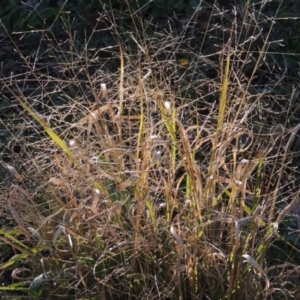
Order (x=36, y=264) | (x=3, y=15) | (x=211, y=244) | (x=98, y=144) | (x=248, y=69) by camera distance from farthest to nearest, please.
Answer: (x=3, y=15)
(x=248, y=69)
(x=98, y=144)
(x=36, y=264)
(x=211, y=244)

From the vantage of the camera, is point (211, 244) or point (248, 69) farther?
point (248, 69)

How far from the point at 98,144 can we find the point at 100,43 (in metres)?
1.58

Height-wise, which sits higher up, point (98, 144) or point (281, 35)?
point (98, 144)

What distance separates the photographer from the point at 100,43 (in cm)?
461

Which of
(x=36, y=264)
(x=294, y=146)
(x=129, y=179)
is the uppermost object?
(x=129, y=179)

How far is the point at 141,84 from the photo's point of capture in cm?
276

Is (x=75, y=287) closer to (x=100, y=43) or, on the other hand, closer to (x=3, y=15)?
(x=100, y=43)

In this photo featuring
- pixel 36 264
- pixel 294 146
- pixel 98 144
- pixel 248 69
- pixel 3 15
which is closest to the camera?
pixel 36 264

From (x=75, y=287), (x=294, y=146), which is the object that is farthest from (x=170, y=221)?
(x=294, y=146)

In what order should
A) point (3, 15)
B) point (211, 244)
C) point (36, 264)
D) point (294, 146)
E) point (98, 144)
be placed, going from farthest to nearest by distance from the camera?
point (3, 15) → point (294, 146) → point (98, 144) → point (36, 264) → point (211, 244)

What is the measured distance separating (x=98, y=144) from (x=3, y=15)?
2058 millimetres

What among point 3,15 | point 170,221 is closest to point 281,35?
point 3,15

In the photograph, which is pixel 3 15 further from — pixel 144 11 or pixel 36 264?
pixel 36 264

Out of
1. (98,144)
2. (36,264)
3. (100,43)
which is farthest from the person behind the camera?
(100,43)
